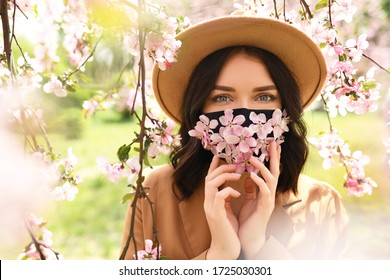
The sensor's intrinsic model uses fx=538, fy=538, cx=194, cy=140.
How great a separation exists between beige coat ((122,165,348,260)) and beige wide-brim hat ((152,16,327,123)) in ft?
0.73

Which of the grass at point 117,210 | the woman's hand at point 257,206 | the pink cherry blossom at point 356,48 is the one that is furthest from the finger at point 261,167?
the grass at point 117,210

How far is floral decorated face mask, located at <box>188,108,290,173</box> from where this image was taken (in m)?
1.16

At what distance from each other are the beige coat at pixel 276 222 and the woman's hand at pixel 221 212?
0.33 feet

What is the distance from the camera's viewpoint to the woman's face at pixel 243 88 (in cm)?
127

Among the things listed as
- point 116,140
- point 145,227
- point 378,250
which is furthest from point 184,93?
point 116,140

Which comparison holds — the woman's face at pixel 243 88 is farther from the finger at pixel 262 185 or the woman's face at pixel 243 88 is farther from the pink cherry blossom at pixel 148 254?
the pink cherry blossom at pixel 148 254

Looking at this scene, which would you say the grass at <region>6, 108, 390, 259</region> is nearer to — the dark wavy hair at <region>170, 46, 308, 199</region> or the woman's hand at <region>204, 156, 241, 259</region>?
the dark wavy hair at <region>170, 46, 308, 199</region>

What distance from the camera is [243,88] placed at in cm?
127

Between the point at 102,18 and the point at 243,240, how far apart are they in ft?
1.97

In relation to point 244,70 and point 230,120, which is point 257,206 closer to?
point 230,120

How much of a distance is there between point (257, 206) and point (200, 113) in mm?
272

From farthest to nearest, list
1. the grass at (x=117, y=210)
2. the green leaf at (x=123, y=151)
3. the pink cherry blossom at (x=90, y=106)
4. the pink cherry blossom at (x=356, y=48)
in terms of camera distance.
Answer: the grass at (x=117, y=210)
the pink cherry blossom at (x=90, y=106)
the pink cherry blossom at (x=356, y=48)
the green leaf at (x=123, y=151)

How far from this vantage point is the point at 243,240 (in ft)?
4.14

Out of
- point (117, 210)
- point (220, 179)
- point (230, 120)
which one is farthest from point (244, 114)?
point (117, 210)
